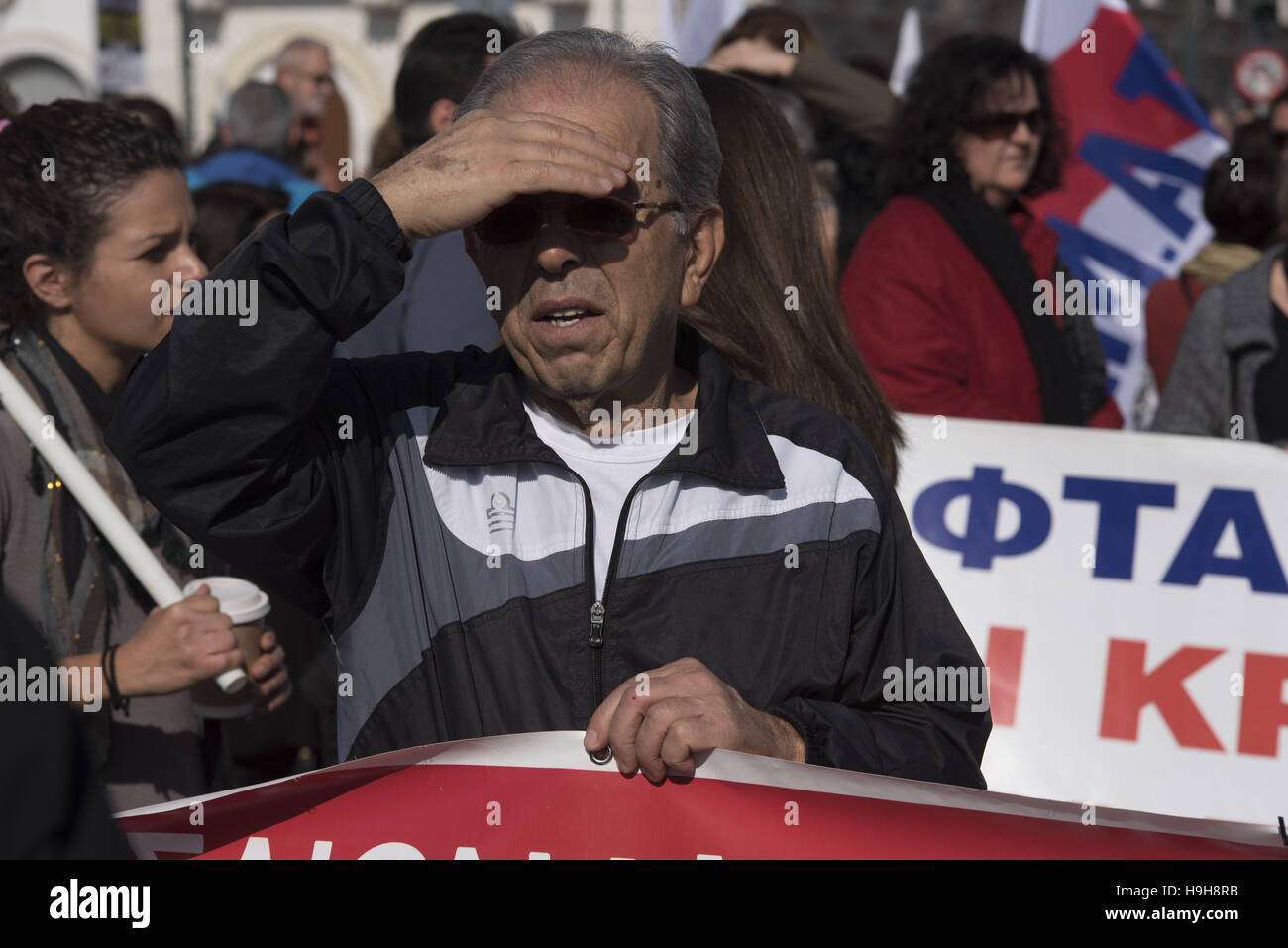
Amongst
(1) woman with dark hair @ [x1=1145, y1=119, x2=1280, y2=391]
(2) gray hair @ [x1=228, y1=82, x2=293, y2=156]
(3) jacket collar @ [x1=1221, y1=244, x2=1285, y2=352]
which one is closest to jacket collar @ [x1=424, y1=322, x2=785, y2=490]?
(3) jacket collar @ [x1=1221, y1=244, x2=1285, y2=352]

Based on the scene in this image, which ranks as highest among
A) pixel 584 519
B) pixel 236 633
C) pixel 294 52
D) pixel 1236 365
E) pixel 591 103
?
pixel 294 52

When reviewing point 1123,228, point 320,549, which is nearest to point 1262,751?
point 320,549

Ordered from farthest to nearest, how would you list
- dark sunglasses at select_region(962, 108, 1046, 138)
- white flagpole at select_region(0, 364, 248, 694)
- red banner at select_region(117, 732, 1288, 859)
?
dark sunglasses at select_region(962, 108, 1046, 138) → white flagpole at select_region(0, 364, 248, 694) → red banner at select_region(117, 732, 1288, 859)

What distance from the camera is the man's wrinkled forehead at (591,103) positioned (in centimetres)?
217

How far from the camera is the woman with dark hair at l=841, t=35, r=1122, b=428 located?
4484mm

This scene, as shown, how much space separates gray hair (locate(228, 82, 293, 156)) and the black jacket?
5.14m

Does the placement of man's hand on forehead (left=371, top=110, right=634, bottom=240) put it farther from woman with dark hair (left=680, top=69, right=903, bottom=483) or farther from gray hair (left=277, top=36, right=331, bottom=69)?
gray hair (left=277, top=36, right=331, bottom=69)

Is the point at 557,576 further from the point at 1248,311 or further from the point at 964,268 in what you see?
the point at 1248,311

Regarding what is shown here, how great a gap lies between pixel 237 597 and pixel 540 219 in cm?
135

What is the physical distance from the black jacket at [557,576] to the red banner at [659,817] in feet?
0.27

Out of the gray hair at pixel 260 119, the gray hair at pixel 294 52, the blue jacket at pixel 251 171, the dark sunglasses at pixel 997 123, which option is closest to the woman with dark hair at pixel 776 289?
the dark sunglasses at pixel 997 123

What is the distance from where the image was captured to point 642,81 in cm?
225

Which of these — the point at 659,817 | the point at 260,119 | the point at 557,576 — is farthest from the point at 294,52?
the point at 659,817
